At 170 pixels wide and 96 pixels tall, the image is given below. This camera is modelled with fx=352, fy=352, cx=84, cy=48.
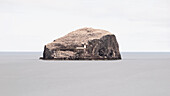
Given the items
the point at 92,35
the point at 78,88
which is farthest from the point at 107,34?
the point at 78,88

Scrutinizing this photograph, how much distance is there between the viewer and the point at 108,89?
4025 cm

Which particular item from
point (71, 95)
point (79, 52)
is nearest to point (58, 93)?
point (71, 95)

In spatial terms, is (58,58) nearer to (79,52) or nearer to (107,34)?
(79,52)

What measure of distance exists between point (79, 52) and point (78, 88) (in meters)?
67.7

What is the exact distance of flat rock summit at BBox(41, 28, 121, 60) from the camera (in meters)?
109

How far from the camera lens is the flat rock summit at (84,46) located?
109438 mm

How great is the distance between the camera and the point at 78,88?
41000 millimetres

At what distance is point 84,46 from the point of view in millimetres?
109312

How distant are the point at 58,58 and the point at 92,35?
13.2 metres
